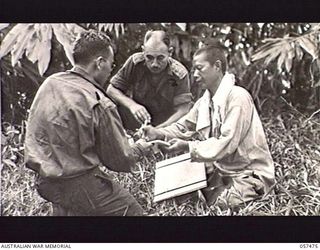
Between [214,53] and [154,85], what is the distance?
32cm

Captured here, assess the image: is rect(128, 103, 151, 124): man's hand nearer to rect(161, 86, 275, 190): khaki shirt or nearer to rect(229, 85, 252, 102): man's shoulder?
rect(161, 86, 275, 190): khaki shirt

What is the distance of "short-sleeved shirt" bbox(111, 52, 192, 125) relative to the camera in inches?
124

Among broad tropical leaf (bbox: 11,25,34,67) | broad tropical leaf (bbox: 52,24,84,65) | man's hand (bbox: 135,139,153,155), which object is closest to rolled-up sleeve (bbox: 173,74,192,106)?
man's hand (bbox: 135,139,153,155)

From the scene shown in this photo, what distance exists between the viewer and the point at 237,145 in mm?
3143

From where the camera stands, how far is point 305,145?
3.16 metres

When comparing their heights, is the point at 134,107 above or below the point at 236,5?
below

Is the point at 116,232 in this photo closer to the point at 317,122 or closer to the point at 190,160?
the point at 190,160

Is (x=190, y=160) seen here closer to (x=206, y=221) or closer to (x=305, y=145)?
(x=206, y=221)

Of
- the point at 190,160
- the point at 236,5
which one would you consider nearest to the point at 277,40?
the point at 236,5

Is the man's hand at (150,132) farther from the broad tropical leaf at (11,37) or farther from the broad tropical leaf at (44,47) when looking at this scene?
the broad tropical leaf at (11,37)

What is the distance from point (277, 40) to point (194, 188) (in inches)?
31.9

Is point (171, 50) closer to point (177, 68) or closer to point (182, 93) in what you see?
point (177, 68)

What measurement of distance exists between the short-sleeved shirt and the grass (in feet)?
0.80

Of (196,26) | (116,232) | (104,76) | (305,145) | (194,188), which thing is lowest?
(116,232)
